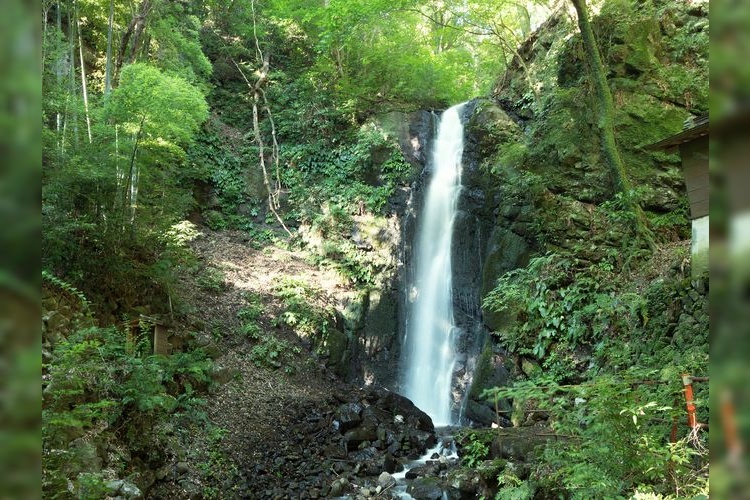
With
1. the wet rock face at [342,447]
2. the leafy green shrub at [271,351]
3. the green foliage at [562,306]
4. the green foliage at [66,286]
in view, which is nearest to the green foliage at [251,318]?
the leafy green shrub at [271,351]

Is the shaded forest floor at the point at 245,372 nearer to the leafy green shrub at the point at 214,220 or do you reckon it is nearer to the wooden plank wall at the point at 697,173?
the leafy green shrub at the point at 214,220

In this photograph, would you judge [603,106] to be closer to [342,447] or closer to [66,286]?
[342,447]

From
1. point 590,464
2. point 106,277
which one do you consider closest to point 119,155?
point 106,277

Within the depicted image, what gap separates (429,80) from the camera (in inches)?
698

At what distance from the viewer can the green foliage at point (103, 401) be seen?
3697 mm

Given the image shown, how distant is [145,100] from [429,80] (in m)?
11.0

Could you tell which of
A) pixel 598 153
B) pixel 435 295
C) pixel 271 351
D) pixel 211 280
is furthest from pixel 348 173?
pixel 598 153

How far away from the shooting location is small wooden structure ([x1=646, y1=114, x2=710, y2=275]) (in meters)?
7.13

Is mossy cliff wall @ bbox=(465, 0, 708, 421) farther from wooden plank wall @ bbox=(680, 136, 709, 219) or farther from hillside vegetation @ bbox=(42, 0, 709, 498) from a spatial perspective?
wooden plank wall @ bbox=(680, 136, 709, 219)

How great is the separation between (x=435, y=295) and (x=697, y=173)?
7.76 meters

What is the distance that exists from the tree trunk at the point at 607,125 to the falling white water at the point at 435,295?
516cm

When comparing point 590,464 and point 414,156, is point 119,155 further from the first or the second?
point 414,156

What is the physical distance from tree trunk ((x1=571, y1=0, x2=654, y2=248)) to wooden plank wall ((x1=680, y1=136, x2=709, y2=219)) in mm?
1745

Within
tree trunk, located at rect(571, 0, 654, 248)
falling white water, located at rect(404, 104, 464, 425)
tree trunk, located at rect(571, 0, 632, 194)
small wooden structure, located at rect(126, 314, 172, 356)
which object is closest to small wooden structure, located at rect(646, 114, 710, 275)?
tree trunk, located at rect(571, 0, 654, 248)
